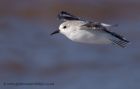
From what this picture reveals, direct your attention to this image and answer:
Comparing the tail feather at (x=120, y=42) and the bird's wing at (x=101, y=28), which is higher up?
the bird's wing at (x=101, y=28)

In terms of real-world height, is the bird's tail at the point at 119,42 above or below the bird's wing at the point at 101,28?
below

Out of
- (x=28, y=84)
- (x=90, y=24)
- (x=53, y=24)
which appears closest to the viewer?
(x=90, y=24)

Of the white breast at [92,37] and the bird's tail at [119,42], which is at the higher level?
the white breast at [92,37]

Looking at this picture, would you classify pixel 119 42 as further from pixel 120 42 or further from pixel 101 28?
pixel 101 28

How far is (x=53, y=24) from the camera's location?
5.47m

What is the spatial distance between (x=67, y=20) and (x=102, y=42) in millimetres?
280

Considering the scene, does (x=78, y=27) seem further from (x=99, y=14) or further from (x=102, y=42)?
(x=99, y=14)

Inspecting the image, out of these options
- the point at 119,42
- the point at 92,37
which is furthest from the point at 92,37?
the point at 119,42

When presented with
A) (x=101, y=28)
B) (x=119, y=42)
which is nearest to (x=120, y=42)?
(x=119, y=42)

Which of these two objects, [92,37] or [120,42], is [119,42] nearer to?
[120,42]

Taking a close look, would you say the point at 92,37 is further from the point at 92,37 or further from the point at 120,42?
the point at 120,42

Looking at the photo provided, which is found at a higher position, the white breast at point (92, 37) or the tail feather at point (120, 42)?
the white breast at point (92, 37)

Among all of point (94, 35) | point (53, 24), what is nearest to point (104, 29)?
point (94, 35)

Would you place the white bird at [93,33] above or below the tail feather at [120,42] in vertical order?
above
